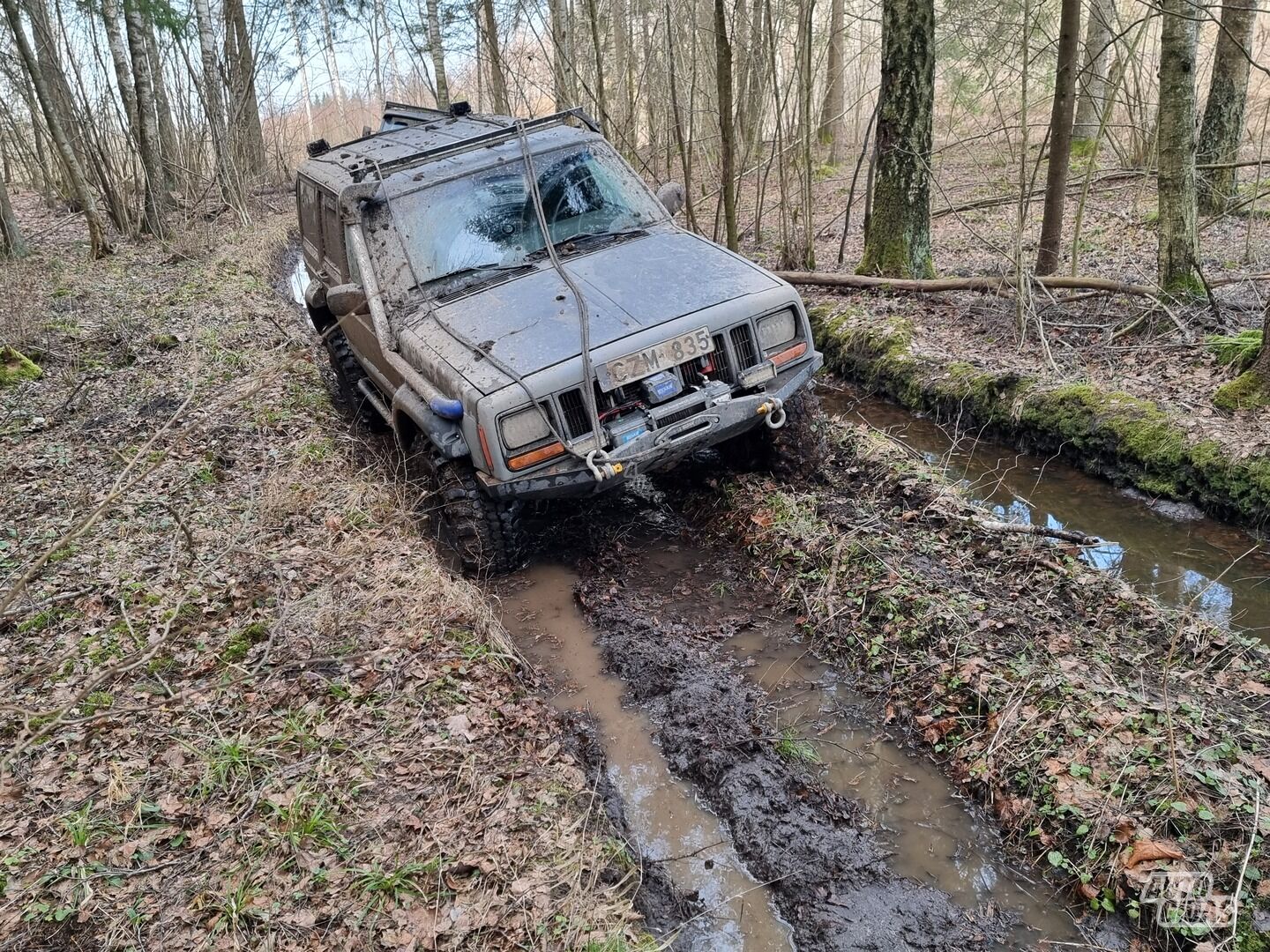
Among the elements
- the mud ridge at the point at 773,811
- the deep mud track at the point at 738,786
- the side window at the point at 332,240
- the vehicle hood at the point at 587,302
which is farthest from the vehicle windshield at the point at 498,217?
the mud ridge at the point at 773,811

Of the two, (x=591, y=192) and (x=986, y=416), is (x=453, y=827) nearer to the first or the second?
(x=591, y=192)

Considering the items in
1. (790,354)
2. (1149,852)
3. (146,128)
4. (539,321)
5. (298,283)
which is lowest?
(298,283)

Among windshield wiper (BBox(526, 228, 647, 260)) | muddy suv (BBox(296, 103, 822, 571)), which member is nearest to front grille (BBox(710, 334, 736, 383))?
muddy suv (BBox(296, 103, 822, 571))

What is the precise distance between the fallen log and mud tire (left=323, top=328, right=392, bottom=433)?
4.13 meters

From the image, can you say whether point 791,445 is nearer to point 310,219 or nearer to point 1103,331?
point 1103,331

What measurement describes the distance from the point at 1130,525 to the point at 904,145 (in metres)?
4.72

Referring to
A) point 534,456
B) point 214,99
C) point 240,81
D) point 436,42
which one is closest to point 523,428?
point 534,456

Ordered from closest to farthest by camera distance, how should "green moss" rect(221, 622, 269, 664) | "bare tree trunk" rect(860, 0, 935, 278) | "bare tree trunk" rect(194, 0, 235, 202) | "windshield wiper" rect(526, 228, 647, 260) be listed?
1. "green moss" rect(221, 622, 269, 664)
2. "windshield wiper" rect(526, 228, 647, 260)
3. "bare tree trunk" rect(860, 0, 935, 278)
4. "bare tree trunk" rect(194, 0, 235, 202)

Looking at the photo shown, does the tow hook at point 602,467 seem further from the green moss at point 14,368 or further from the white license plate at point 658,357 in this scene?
the green moss at point 14,368

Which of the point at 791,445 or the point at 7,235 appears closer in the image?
the point at 791,445

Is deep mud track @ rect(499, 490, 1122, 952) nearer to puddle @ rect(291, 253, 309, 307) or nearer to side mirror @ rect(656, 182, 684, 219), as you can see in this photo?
side mirror @ rect(656, 182, 684, 219)

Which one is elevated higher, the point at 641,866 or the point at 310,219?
the point at 310,219

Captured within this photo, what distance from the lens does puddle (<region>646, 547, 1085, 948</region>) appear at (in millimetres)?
2891

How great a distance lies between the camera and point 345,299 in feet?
16.2
